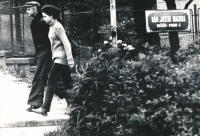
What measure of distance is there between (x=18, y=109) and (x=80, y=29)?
4.30 m

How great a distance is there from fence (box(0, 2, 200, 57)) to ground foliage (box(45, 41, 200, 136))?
17.9ft

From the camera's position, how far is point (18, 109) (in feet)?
31.3

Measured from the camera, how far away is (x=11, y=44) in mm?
13664

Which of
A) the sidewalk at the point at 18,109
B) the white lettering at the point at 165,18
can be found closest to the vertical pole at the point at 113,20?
the white lettering at the point at 165,18

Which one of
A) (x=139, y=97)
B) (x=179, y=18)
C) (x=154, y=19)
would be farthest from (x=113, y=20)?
(x=139, y=97)

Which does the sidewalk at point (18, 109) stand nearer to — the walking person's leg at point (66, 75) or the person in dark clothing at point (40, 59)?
the person in dark clothing at point (40, 59)

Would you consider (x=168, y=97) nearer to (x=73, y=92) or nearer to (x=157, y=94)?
(x=157, y=94)

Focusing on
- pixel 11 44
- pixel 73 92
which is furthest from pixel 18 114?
pixel 11 44

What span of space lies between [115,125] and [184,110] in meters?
0.91

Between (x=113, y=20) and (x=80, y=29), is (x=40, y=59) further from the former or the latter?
(x=80, y=29)

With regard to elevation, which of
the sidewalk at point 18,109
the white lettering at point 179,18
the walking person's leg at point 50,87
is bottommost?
the sidewalk at point 18,109

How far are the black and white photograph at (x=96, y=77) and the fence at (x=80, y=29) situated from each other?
1.0 inches

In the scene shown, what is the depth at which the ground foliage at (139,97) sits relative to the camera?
619 centimetres

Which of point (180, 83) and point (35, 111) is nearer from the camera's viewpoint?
point (180, 83)
